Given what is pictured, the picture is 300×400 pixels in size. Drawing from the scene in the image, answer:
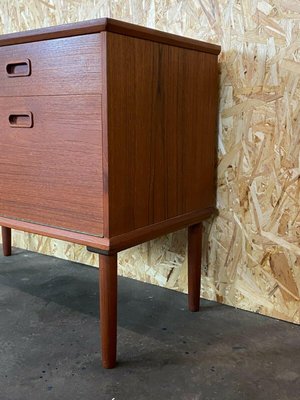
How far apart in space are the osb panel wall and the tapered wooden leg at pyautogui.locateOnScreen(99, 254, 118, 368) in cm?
45

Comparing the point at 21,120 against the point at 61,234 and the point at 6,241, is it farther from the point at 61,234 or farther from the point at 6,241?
the point at 6,241

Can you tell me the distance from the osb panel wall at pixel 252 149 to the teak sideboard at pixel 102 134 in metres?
0.12

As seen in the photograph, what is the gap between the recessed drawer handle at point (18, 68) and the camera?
1.04 m

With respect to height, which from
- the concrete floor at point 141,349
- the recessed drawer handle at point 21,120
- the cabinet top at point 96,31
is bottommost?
the concrete floor at point 141,349

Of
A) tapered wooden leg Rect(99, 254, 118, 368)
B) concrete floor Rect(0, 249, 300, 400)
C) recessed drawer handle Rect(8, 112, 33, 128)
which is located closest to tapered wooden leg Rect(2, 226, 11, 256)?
concrete floor Rect(0, 249, 300, 400)

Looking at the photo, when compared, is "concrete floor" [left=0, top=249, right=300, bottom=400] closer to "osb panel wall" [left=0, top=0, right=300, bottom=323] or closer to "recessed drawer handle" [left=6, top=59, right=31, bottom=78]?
"osb panel wall" [left=0, top=0, right=300, bottom=323]

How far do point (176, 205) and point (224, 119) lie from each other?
30 cm

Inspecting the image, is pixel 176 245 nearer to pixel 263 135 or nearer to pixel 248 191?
pixel 248 191

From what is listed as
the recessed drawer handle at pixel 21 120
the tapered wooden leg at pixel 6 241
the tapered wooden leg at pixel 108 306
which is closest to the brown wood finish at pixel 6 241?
the tapered wooden leg at pixel 6 241

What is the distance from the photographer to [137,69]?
3.27 ft

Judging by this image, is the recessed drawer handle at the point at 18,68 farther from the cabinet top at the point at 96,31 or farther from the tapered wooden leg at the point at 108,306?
the tapered wooden leg at the point at 108,306

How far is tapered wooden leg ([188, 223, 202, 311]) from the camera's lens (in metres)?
1.31

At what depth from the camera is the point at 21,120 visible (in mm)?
1091

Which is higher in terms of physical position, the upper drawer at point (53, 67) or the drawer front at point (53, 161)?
the upper drawer at point (53, 67)
